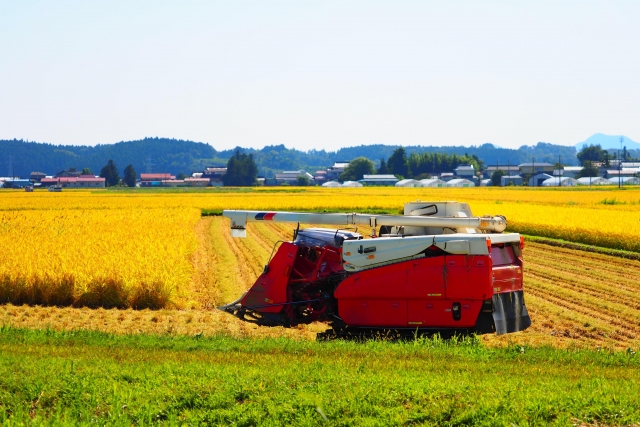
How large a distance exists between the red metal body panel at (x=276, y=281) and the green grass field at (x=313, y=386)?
281cm

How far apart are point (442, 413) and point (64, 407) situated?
380cm

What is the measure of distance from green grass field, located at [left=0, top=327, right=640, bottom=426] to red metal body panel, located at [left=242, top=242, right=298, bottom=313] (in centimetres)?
281

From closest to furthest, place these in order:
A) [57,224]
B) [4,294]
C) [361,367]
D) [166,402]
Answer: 1. [166,402]
2. [361,367]
3. [4,294]
4. [57,224]

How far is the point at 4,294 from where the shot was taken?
17031mm

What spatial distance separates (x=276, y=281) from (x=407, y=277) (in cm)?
280

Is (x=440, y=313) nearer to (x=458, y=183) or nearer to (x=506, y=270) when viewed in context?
(x=506, y=270)

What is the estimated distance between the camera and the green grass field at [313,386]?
723 centimetres

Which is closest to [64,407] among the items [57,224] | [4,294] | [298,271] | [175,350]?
[175,350]

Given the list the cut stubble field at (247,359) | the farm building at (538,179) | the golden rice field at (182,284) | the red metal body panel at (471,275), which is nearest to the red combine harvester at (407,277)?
the red metal body panel at (471,275)

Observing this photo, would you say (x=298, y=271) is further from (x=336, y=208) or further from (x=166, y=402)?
(x=336, y=208)

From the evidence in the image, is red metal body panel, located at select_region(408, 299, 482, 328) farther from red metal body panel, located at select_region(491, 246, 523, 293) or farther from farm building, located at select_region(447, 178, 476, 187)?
farm building, located at select_region(447, 178, 476, 187)

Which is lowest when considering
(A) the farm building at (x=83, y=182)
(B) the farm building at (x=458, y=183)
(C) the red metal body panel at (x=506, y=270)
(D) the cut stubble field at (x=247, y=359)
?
(B) the farm building at (x=458, y=183)

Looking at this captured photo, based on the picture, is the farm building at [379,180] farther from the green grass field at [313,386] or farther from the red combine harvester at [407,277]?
the green grass field at [313,386]

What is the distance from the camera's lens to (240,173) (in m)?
187
